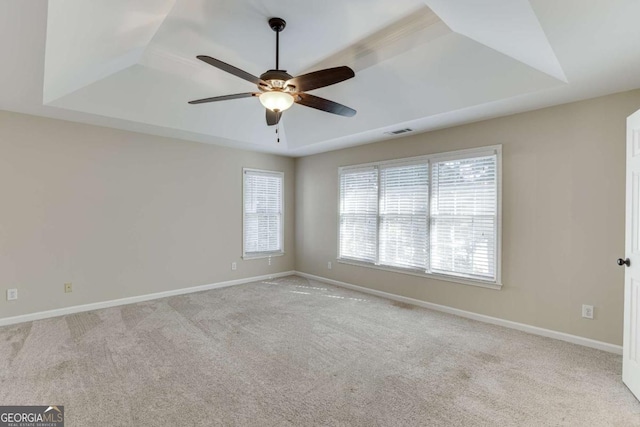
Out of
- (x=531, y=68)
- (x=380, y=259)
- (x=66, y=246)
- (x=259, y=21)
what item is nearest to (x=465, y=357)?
(x=380, y=259)

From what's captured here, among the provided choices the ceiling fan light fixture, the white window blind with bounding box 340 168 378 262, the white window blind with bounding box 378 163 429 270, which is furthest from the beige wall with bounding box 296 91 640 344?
the ceiling fan light fixture

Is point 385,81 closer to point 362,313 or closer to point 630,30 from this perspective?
point 630,30

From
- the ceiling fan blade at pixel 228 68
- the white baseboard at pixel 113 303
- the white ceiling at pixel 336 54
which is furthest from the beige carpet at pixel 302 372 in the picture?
the white ceiling at pixel 336 54

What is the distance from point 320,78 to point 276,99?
42 cm

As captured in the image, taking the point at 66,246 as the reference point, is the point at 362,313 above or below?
below

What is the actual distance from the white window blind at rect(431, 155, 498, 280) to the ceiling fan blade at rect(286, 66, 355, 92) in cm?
242

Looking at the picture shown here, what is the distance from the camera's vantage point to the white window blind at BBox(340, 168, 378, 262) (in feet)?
16.6

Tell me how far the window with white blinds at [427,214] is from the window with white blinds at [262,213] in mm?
1409

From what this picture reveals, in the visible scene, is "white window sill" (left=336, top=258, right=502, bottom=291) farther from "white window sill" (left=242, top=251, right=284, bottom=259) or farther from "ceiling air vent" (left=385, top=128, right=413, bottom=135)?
"ceiling air vent" (left=385, top=128, right=413, bottom=135)

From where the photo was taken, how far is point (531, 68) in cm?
273

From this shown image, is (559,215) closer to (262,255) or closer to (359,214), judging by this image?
(359,214)

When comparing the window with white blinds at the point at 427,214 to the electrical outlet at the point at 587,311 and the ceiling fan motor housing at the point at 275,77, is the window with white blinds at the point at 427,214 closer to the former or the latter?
the electrical outlet at the point at 587,311

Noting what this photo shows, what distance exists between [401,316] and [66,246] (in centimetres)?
447
